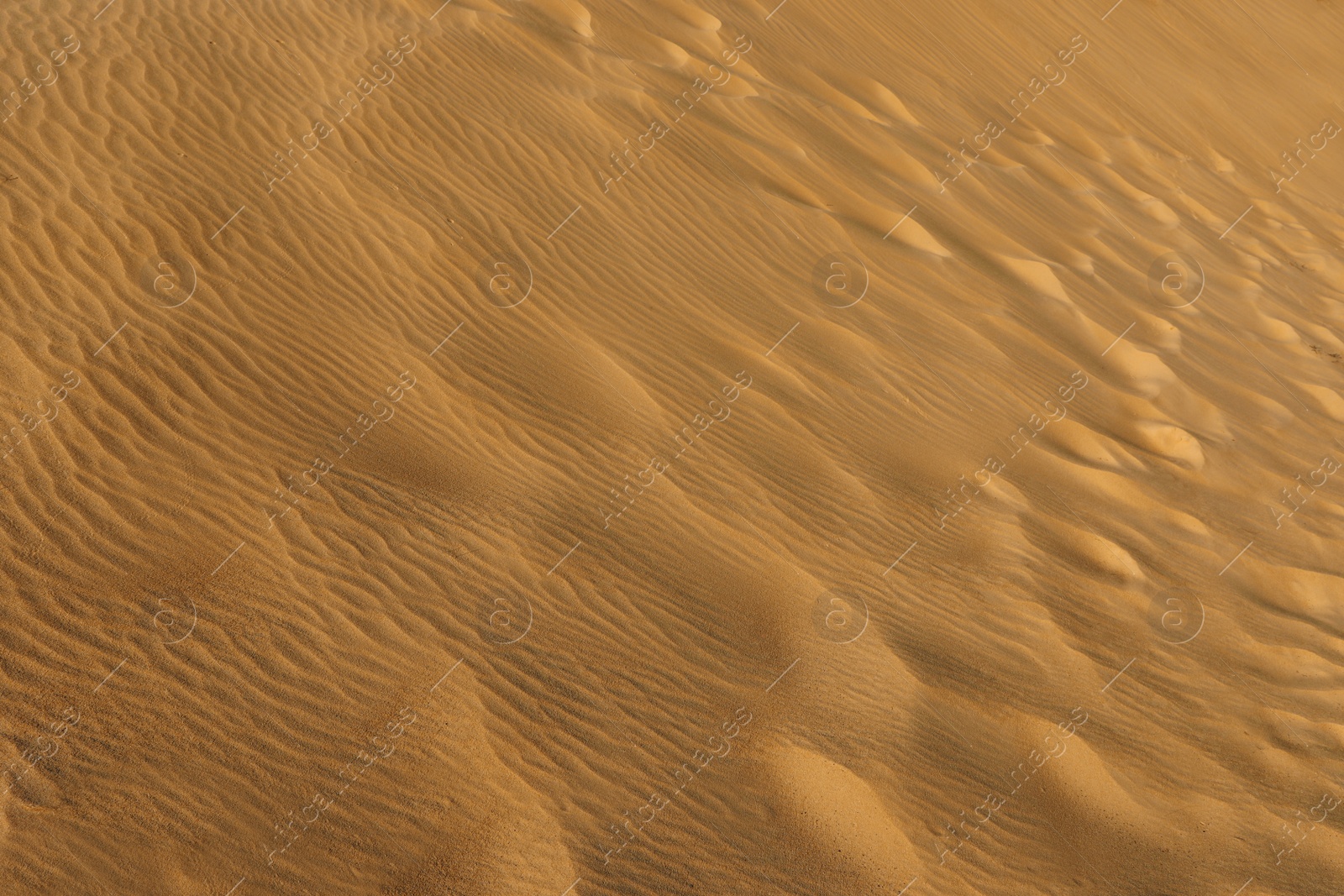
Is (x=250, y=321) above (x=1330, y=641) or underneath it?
underneath

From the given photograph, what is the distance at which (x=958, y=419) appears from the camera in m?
5.63

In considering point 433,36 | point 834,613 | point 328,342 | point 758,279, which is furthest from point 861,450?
point 433,36

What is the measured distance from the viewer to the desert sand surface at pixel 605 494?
11.8 feet

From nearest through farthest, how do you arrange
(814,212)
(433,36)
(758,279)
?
(758,279) → (814,212) → (433,36)

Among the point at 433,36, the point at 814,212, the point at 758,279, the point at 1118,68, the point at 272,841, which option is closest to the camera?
the point at 272,841

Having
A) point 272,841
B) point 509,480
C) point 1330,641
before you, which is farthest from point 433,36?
point 1330,641

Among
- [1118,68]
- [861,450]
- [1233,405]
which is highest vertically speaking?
[1118,68]

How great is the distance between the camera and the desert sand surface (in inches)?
142

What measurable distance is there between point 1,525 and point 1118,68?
11.3m

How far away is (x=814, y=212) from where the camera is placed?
6.93m

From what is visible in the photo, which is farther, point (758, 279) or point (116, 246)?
point (758, 279)

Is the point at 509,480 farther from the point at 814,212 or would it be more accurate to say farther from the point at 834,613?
the point at 814,212

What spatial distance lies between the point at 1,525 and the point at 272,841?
1.80 meters

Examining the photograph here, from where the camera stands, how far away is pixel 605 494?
4.72 metres
